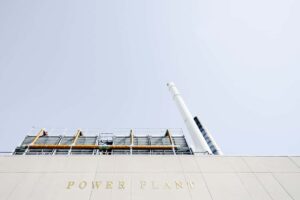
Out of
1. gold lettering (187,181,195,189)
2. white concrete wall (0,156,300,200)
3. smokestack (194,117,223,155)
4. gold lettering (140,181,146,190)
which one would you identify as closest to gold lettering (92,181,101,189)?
white concrete wall (0,156,300,200)

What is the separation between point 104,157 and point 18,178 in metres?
4.59

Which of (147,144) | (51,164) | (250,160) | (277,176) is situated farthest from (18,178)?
(277,176)

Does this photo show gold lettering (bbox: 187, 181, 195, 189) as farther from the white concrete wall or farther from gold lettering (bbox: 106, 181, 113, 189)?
gold lettering (bbox: 106, 181, 113, 189)

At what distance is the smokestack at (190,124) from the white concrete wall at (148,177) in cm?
553

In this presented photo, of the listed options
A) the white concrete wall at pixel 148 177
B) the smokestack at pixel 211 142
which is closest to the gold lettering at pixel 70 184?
the white concrete wall at pixel 148 177

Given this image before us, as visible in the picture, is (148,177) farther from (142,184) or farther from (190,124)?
(190,124)

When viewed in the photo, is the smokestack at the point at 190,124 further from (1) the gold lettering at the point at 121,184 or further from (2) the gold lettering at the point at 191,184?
(1) the gold lettering at the point at 121,184

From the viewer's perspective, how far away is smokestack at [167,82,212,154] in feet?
65.0

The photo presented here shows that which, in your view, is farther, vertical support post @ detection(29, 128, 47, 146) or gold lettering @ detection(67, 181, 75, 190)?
vertical support post @ detection(29, 128, 47, 146)

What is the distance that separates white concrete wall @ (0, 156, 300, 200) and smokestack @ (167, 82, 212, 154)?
5526mm

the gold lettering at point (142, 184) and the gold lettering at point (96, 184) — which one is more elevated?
the gold lettering at point (96, 184)

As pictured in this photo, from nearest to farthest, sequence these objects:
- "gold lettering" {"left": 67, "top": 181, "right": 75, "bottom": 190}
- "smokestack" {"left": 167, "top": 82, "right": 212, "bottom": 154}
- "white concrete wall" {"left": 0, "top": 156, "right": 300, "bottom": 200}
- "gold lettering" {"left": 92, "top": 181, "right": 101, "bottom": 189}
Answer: "white concrete wall" {"left": 0, "top": 156, "right": 300, "bottom": 200} < "gold lettering" {"left": 67, "top": 181, "right": 75, "bottom": 190} < "gold lettering" {"left": 92, "top": 181, "right": 101, "bottom": 189} < "smokestack" {"left": 167, "top": 82, "right": 212, "bottom": 154}

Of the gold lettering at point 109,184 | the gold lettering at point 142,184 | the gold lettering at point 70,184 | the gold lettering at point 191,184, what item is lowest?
the gold lettering at point 191,184

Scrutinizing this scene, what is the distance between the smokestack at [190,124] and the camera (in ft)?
65.0
